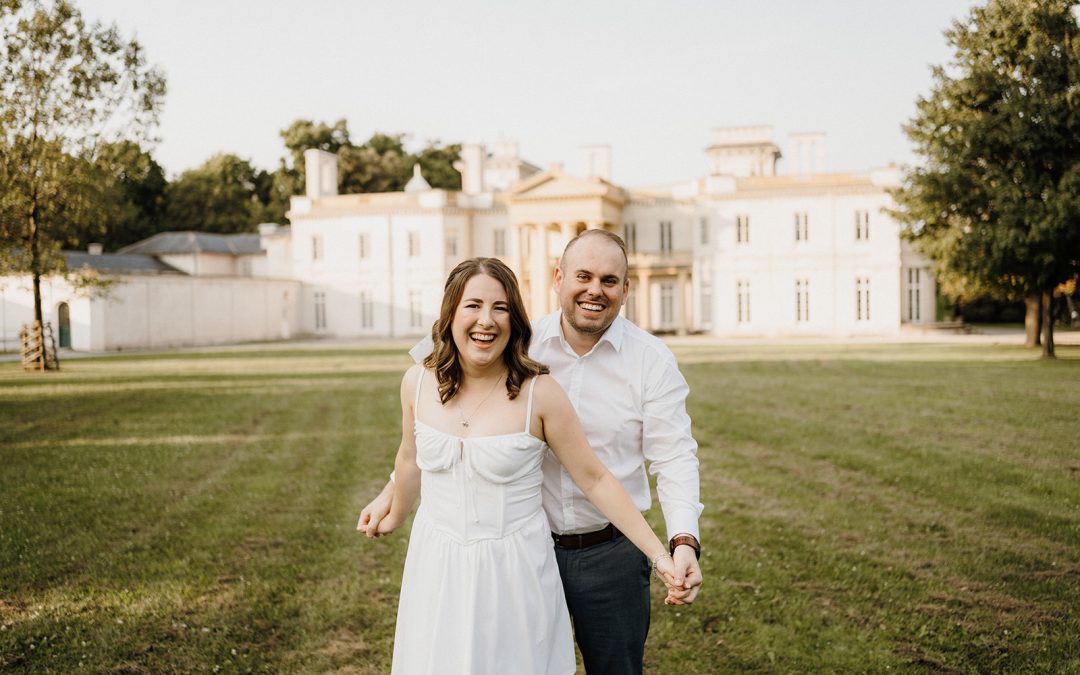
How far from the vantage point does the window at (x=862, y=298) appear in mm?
41312

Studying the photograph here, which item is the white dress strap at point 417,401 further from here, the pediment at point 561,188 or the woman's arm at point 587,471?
the pediment at point 561,188

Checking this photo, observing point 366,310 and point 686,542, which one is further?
point 366,310

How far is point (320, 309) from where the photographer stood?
4769 cm

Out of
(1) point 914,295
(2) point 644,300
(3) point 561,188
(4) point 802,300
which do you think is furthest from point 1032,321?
(3) point 561,188

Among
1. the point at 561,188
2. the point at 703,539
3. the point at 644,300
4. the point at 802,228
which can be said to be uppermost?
the point at 561,188

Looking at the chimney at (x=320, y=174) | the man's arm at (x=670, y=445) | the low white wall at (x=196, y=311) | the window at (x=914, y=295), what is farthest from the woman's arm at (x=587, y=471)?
the chimney at (x=320, y=174)

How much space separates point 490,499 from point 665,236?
4334cm

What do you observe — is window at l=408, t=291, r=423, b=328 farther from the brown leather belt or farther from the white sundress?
the white sundress

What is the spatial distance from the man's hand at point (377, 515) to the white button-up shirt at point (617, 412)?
1.87 feet

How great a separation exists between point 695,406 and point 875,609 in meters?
9.07

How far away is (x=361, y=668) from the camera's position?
14.5ft

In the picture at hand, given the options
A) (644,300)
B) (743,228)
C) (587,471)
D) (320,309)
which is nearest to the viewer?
(587,471)

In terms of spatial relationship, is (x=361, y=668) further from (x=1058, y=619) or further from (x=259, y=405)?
(x=259, y=405)

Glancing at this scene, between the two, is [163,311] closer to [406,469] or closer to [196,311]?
[196,311]
